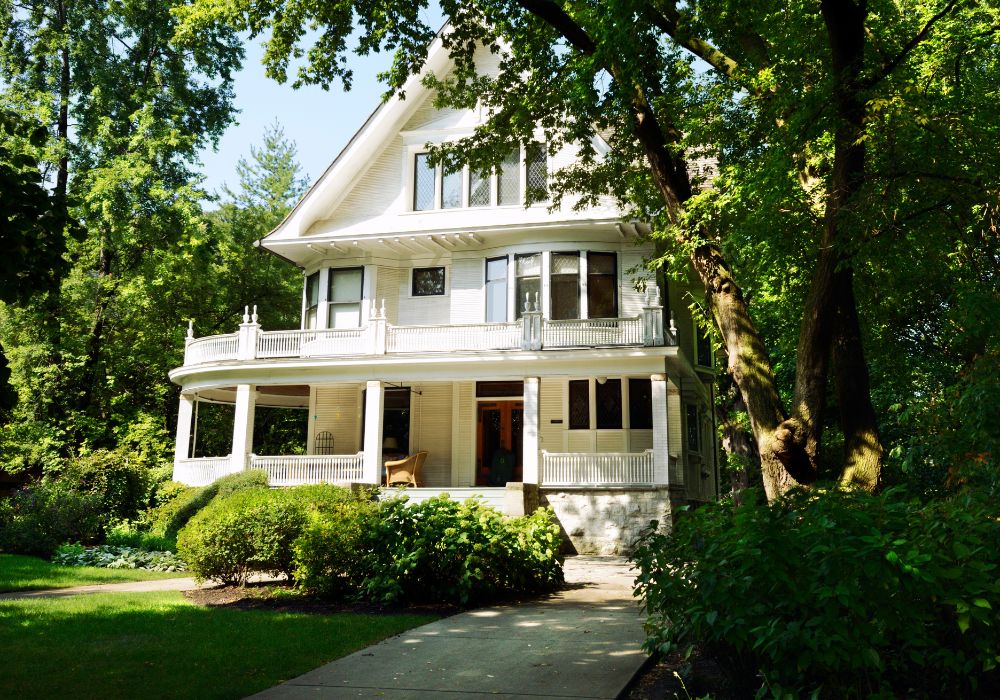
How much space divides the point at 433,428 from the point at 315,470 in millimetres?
4096

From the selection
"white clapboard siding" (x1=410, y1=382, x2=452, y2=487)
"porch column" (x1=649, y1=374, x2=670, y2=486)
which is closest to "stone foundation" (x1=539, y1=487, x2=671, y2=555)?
"porch column" (x1=649, y1=374, x2=670, y2=486)

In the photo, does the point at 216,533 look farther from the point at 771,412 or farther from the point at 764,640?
the point at 764,640

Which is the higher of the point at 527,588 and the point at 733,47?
the point at 733,47

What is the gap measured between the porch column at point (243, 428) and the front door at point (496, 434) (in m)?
6.43

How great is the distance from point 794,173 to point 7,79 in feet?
90.1

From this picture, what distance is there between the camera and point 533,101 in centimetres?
1321

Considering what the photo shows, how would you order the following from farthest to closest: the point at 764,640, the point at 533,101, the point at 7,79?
the point at 7,79 → the point at 533,101 → the point at 764,640

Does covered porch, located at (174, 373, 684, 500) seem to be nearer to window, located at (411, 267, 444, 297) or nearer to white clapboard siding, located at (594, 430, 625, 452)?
white clapboard siding, located at (594, 430, 625, 452)

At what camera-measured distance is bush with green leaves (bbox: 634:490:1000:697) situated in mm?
4426

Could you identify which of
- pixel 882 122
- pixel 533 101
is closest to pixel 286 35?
pixel 533 101

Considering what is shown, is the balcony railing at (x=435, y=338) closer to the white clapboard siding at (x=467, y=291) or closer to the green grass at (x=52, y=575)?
the white clapboard siding at (x=467, y=291)

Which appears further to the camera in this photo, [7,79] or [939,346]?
[7,79]

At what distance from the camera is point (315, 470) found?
21500 millimetres

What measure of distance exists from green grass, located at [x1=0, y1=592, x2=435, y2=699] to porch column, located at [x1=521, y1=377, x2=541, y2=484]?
1026cm
